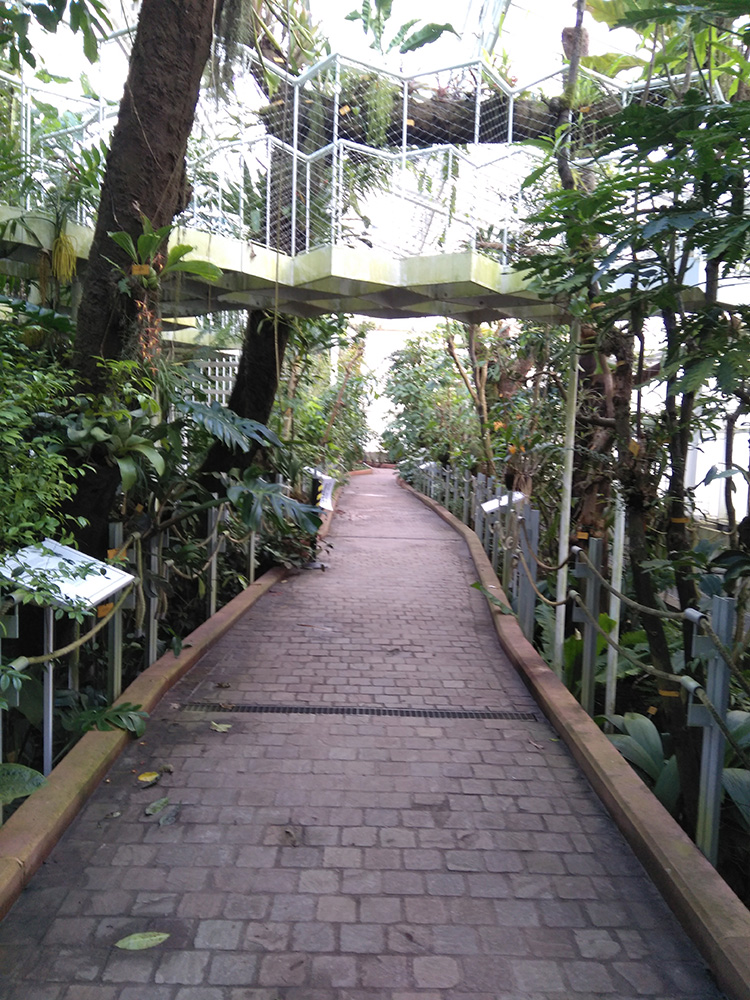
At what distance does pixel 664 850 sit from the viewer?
2961 mm

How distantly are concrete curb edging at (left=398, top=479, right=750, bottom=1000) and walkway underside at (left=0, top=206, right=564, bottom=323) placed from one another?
3594 millimetres

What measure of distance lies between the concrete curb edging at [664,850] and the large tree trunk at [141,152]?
3.28m

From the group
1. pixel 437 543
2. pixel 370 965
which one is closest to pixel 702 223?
pixel 370 965

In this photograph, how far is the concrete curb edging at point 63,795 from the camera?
108 inches

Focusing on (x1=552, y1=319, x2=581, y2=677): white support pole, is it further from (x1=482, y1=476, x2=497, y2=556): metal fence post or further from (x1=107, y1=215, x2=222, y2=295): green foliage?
(x1=482, y1=476, x2=497, y2=556): metal fence post

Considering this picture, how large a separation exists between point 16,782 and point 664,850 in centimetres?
243

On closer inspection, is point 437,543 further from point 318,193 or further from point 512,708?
point 512,708

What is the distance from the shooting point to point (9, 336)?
12.5 ft

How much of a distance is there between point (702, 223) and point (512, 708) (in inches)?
117

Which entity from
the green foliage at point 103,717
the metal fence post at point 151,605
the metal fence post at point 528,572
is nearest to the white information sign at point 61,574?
the green foliage at point 103,717

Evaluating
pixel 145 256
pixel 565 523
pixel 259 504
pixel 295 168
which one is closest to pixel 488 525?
pixel 565 523

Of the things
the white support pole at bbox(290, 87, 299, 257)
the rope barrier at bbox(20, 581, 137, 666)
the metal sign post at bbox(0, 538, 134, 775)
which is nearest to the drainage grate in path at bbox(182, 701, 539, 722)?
the rope barrier at bbox(20, 581, 137, 666)

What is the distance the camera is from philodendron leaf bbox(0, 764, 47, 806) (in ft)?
9.39

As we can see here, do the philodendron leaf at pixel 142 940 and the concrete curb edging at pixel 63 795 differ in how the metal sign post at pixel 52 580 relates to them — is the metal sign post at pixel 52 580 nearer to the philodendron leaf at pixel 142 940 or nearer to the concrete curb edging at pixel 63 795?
the concrete curb edging at pixel 63 795
